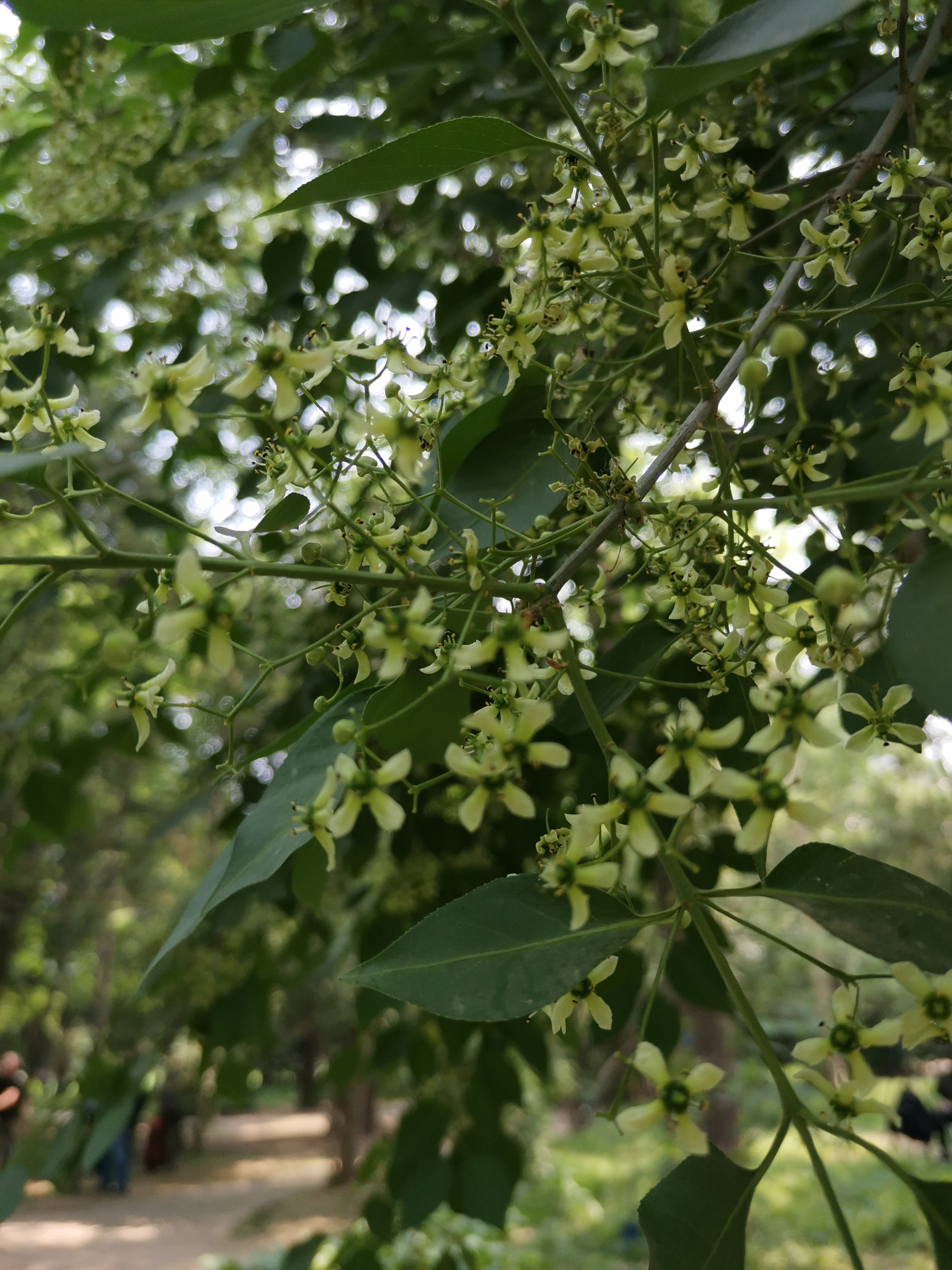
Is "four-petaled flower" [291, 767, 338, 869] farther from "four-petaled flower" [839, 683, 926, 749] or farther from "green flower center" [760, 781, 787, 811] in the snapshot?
"four-petaled flower" [839, 683, 926, 749]

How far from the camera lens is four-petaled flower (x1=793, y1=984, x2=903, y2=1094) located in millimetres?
656

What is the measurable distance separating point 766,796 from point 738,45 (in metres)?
0.51

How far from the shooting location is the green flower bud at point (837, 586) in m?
0.61

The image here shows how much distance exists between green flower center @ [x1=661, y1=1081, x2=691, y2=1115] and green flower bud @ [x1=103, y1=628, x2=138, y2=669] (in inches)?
17.5

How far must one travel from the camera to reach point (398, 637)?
65cm

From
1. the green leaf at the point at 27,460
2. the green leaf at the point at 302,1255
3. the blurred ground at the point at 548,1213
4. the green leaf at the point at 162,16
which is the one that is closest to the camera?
the green leaf at the point at 27,460

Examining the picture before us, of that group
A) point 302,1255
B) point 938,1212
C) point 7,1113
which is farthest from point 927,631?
point 7,1113

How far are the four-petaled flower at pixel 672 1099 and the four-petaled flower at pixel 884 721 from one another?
0.84 feet

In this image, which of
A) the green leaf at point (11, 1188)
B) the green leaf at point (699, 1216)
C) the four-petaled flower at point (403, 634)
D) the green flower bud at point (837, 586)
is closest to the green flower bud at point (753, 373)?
the green flower bud at point (837, 586)

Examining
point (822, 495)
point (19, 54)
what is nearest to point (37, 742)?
point (19, 54)

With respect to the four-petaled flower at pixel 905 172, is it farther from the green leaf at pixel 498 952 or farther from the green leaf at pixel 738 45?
the green leaf at pixel 498 952

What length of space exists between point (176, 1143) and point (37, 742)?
515 inches

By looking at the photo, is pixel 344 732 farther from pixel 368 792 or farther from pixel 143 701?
pixel 143 701

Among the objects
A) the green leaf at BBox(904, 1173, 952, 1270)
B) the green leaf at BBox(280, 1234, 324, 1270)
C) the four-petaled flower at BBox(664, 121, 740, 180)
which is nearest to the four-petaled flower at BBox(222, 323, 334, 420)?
the four-petaled flower at BBox(664, 121, 740, 180)
